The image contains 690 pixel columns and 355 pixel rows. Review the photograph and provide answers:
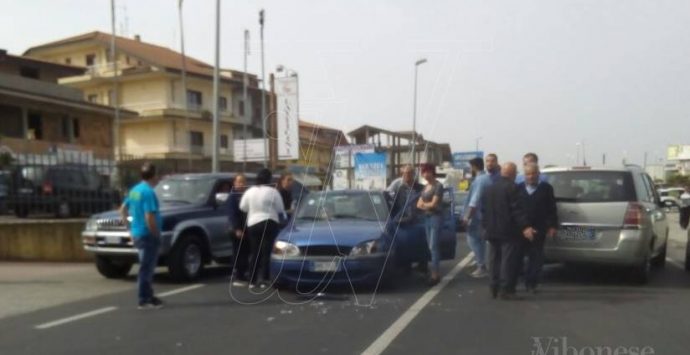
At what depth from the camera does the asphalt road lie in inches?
231

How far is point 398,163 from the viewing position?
A: 25688 mm

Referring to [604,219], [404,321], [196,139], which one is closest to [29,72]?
[196,139]

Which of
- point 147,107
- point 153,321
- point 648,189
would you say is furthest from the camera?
point 147,107

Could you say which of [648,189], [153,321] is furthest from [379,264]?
[648,189]

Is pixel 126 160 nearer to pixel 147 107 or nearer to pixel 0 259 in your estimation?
pixel 0 259

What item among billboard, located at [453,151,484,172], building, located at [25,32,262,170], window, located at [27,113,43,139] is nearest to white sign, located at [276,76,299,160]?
window, located at [27,113,43,139]

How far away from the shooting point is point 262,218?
8.91 metres

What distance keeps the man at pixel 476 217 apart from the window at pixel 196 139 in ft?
139

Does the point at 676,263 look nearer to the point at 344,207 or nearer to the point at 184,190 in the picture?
the point at 344,207

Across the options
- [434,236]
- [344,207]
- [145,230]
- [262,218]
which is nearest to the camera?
[145,230]

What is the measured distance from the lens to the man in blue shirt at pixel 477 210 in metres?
9.61

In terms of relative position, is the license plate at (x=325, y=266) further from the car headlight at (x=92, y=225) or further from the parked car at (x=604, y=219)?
the car headlight at (x=92, y=225)

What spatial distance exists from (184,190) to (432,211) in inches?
170

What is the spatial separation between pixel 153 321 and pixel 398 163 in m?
19.1
